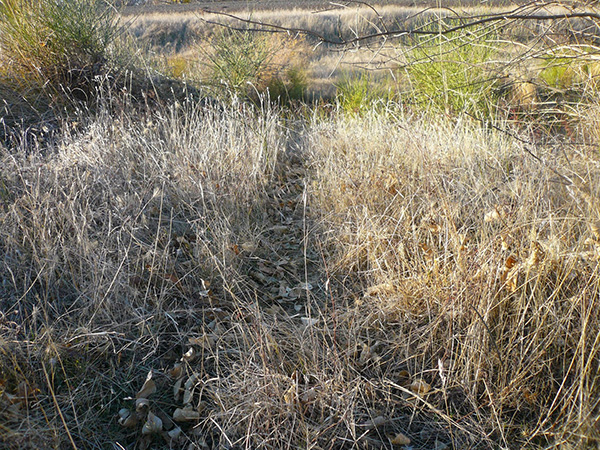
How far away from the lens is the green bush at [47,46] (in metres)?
5.04

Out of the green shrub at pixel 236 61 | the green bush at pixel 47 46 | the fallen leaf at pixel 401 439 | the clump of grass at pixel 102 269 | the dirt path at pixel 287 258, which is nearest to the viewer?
the fallen leaf at pixel 401 439

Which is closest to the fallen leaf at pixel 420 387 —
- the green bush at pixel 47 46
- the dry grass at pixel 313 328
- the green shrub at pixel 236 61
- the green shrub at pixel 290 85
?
the dry grass at pixel 313 328

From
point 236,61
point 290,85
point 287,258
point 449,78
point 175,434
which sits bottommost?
point 175,434

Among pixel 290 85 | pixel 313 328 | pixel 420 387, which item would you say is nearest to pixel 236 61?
pixel 290 85

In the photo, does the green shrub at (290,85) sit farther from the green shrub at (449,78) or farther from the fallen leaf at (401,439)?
the fallen leaf at (401,439)

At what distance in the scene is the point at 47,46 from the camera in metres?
5.19

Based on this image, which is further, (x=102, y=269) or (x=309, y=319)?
(x=102, y=269)

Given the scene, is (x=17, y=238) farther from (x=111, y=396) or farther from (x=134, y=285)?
(x=111, y=396)

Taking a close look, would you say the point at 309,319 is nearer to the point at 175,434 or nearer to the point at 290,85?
the point at 175,434

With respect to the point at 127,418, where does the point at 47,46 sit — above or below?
above

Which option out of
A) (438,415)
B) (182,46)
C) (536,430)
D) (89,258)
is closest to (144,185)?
(89,258)

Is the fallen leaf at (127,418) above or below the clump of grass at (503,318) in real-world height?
below

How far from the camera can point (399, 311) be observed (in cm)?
239

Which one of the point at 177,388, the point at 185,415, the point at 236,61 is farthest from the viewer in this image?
the point at 236,61
